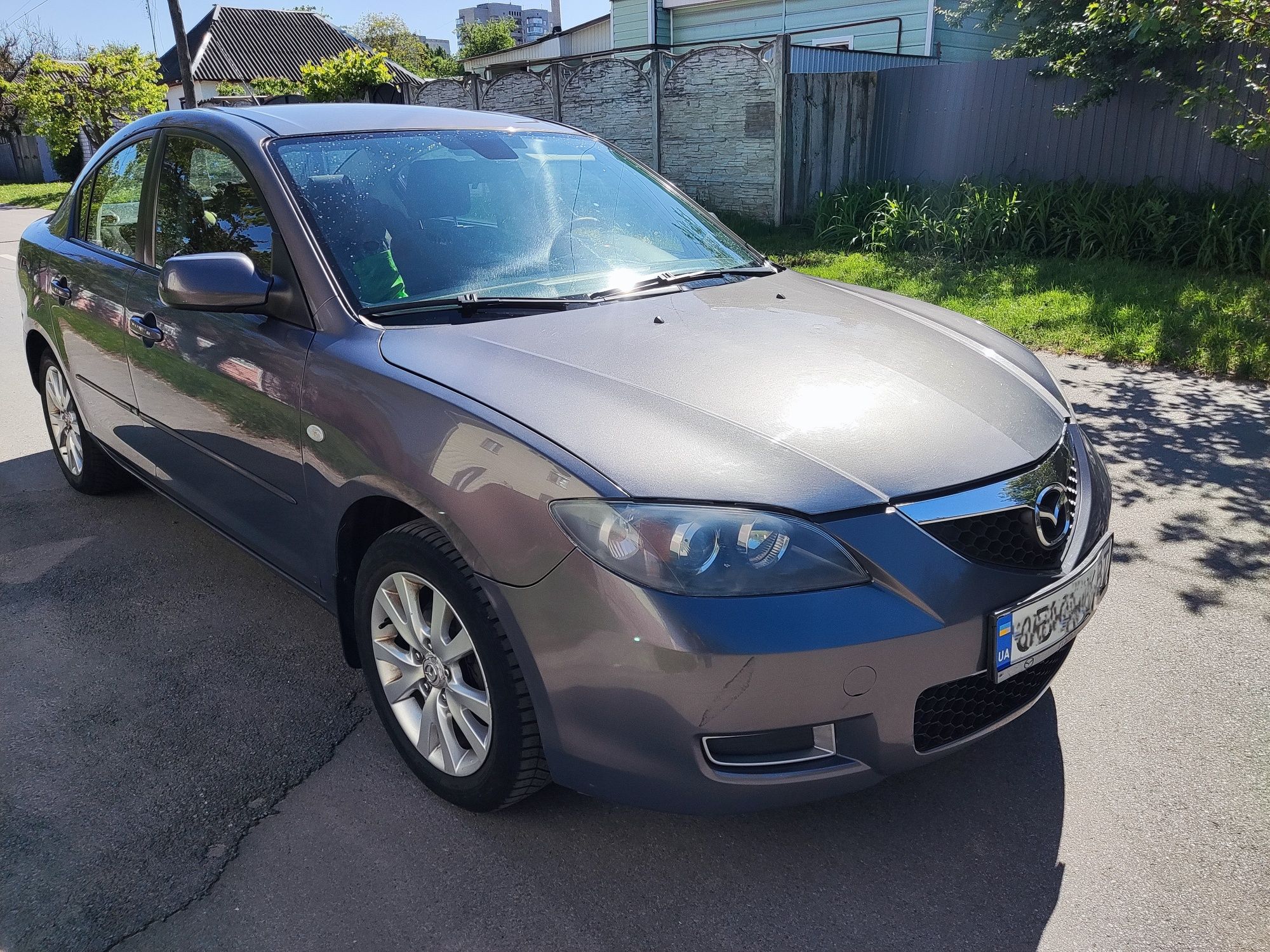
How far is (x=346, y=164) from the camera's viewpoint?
3.22 meters

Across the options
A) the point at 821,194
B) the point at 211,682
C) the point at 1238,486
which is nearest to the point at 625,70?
the point at 821,194

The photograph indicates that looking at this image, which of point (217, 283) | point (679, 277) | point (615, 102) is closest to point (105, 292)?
point (217, 283)

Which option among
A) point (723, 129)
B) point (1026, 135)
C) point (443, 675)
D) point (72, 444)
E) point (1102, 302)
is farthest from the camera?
point (723, 129)

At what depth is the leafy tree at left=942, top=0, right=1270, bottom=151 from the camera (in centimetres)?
749

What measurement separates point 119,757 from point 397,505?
3.87ft

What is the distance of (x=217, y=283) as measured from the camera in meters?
2.87

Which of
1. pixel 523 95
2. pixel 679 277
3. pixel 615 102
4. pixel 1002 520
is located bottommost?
pixel 1002 520

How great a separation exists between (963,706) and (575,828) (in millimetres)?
1021

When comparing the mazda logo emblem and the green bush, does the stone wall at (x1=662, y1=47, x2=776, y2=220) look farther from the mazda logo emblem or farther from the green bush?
the mazda logo emblem

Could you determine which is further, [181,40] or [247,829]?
[181,40]

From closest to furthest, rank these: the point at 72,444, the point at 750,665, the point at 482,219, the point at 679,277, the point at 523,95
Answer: the point at 750,665 < the point at 482,219 < the point at 679,277 < the point at 72,444 < the point at 523,95

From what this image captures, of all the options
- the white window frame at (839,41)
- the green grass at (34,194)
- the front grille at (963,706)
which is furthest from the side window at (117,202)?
the green grass at (34,194)

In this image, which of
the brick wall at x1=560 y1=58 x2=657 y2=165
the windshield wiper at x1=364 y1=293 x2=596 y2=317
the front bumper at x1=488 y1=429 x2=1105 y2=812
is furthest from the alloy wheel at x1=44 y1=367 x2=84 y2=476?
the brick wall at x1=560 y1=58 x2=657 y2=165

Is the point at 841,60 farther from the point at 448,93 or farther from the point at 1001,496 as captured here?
Answer: the point at 1001,496
